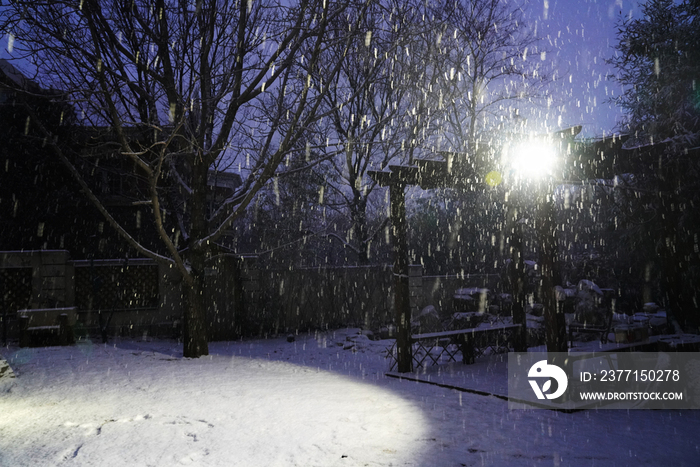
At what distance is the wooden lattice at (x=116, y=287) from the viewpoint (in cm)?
1173

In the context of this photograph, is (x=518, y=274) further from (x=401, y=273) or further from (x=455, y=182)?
(x=401, y=273)

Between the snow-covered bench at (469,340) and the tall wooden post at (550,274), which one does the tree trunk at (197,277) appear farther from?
the tall wooden post at (550,274)

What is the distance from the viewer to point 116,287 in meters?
12.0

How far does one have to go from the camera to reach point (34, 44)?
7688 millimetres

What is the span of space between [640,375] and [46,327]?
10367 millimetres

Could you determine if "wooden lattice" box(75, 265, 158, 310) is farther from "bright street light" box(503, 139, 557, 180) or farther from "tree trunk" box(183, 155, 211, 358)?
"bright street light" box(503, 139, 557, 180)

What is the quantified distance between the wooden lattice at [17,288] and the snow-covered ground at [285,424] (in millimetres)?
4204

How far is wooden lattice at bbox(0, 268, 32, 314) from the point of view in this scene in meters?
11.0

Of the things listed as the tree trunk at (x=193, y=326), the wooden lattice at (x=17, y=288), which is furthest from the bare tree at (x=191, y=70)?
the wooden lattice at (x=17, y=288)

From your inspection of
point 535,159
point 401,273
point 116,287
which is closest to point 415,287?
point 401,273

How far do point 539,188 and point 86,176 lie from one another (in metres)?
15.6

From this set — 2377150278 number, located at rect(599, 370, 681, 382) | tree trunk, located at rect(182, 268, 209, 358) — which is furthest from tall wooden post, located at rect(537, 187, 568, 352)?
tree trunk, located at rect(182, 268, 209, 358)

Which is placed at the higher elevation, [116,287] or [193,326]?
[116,287]

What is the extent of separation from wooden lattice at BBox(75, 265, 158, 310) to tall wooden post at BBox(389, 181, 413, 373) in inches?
288
